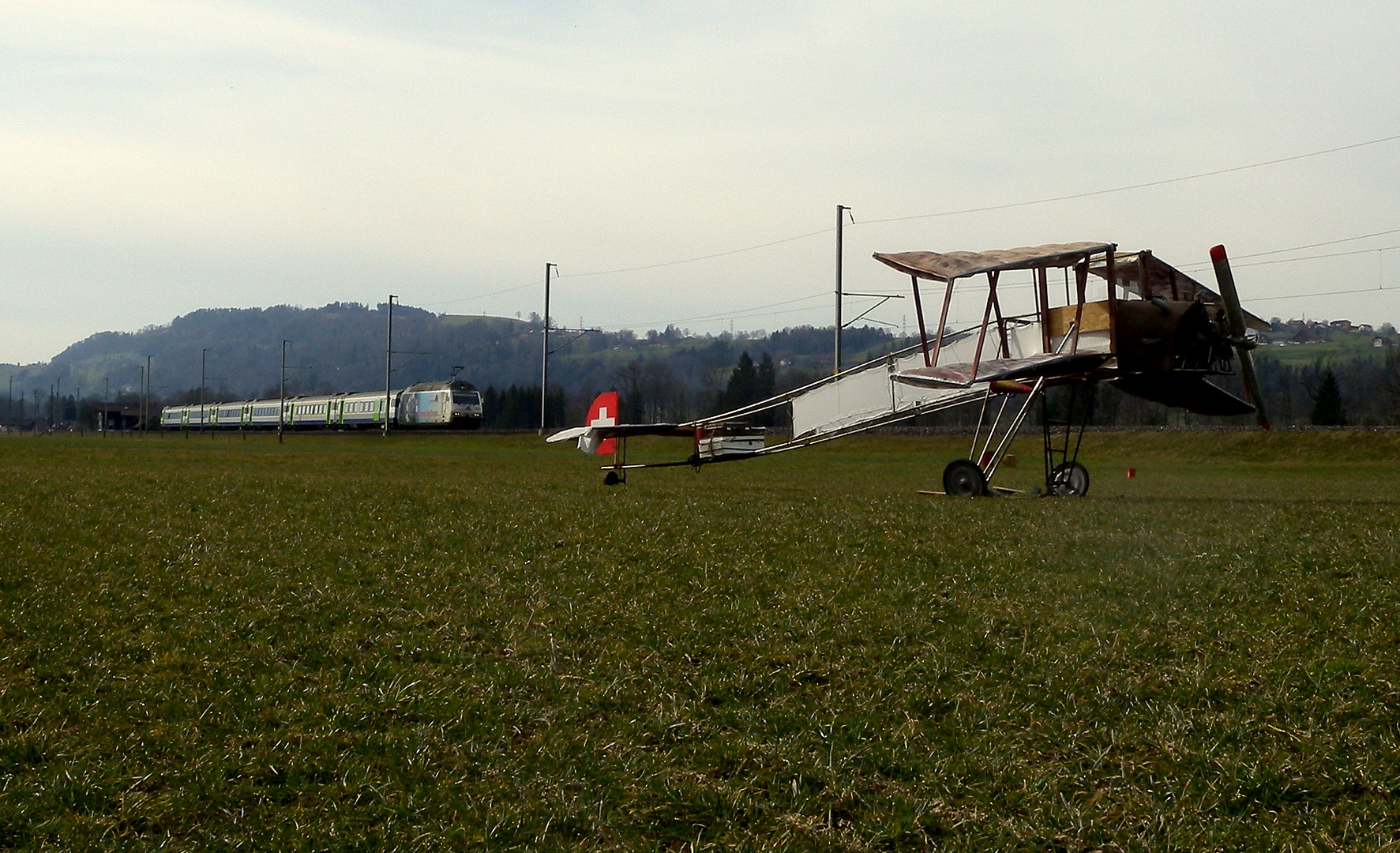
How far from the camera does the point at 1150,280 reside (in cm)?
2294

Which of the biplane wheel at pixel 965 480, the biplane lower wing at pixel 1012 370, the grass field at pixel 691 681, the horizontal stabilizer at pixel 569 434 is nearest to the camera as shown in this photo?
the grass field at pixel 691 681

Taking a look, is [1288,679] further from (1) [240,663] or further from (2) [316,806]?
(1) [240,663]

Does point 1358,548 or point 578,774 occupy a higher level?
point 1358,548

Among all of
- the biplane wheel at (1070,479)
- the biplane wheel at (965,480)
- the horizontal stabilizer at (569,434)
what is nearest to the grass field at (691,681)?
the biplane wheel at (965,480)

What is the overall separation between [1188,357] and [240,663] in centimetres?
1865

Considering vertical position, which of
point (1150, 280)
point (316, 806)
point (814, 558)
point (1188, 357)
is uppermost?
point (1150, 280)

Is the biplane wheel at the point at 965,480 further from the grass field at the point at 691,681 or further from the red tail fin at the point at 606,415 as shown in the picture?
the red tail fin at the point at 606,415

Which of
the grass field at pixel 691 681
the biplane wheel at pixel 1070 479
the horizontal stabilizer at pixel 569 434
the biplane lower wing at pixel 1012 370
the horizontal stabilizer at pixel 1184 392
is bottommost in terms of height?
the grass field at pixel 691 681

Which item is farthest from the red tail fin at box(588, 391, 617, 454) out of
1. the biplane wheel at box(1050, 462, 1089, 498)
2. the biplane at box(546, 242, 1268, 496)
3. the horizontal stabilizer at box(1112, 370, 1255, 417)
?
the horizontal stabilizer at box(1112, 370, 1255, 417)

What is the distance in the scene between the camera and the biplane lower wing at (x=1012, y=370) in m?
21.7

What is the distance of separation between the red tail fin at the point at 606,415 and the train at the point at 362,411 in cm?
6246

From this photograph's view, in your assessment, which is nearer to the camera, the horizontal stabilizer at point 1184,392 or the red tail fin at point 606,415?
the horizontal stabilizer at point 1184,392

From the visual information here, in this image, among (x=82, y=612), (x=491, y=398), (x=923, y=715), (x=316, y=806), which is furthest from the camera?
(x=491, y=398)

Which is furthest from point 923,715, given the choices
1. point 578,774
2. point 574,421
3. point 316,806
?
point 574,421
